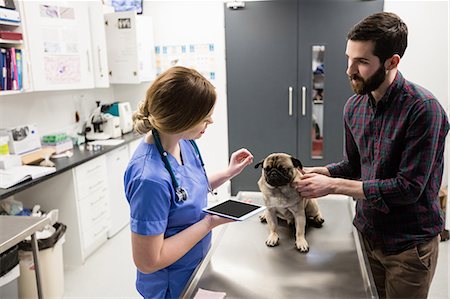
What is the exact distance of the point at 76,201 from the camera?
3.12 m

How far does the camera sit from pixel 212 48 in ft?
14.9

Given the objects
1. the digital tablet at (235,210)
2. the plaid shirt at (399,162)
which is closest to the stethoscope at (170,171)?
the digital tablet at (235,210)

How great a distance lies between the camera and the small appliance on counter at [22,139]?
296cm

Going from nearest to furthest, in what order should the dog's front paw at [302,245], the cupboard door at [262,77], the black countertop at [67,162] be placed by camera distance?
the dog's front paw at [302,245], the black countertop at [67,162], the cupboard door at [262,77]

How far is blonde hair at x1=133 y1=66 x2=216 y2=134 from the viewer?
1.17 m

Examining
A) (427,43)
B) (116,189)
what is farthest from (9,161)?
(427,43)

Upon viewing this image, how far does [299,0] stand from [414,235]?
3.29 metres

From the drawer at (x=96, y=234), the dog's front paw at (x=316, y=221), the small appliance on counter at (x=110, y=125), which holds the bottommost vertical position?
the drawer at (x=96, y=234)

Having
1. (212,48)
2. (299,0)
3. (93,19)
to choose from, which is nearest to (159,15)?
(212,48)

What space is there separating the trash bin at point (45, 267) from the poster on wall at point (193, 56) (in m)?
2.49

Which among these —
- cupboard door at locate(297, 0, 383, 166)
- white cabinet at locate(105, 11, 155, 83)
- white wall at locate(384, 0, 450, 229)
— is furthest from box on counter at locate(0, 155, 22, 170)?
white wall at locate(384, 0, 450, 229)

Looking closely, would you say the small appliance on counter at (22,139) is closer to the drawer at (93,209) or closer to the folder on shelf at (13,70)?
the folder on shelf at (13,70)

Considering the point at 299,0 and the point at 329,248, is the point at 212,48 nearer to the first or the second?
the point at 299,0

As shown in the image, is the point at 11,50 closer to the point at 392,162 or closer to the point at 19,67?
the point at 19,67
